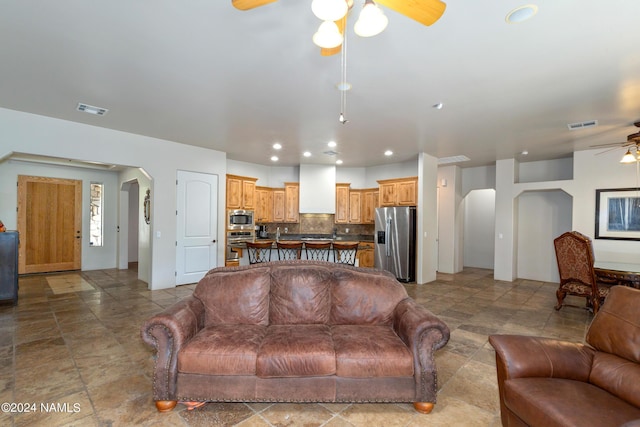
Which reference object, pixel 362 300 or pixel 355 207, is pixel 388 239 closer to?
pixel 355 207

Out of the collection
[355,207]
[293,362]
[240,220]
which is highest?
[355,207]

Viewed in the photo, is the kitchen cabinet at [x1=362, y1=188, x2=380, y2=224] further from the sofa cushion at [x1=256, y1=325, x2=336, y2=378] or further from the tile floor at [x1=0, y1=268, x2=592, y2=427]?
the sofa cushion at [x1=256, y1=325, x2=336, y2=378]

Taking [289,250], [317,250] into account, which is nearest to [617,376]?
[317,250]

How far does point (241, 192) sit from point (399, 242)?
3.99 metres

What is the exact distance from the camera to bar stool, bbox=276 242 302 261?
17.3 feet

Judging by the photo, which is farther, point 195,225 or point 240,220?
point 240,220

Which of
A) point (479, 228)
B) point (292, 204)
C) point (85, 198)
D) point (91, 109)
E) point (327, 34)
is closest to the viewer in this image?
point (327, 34)

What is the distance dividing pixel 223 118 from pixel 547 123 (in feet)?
16.2

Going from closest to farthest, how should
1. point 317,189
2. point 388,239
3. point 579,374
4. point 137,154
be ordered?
1. point 579,374
2. point 137,154
3. point 388,239
4. point 317,189

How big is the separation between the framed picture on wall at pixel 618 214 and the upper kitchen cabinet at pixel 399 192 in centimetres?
349

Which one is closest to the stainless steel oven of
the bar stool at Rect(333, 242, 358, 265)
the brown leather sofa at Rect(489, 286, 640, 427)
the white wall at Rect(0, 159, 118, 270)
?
the bar stool at Rect(333, 242, 358, 265)

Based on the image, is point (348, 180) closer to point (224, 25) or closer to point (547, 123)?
point (547, 123)

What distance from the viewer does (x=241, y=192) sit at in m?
7.20

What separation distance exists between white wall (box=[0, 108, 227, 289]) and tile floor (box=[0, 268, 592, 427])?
982mm
